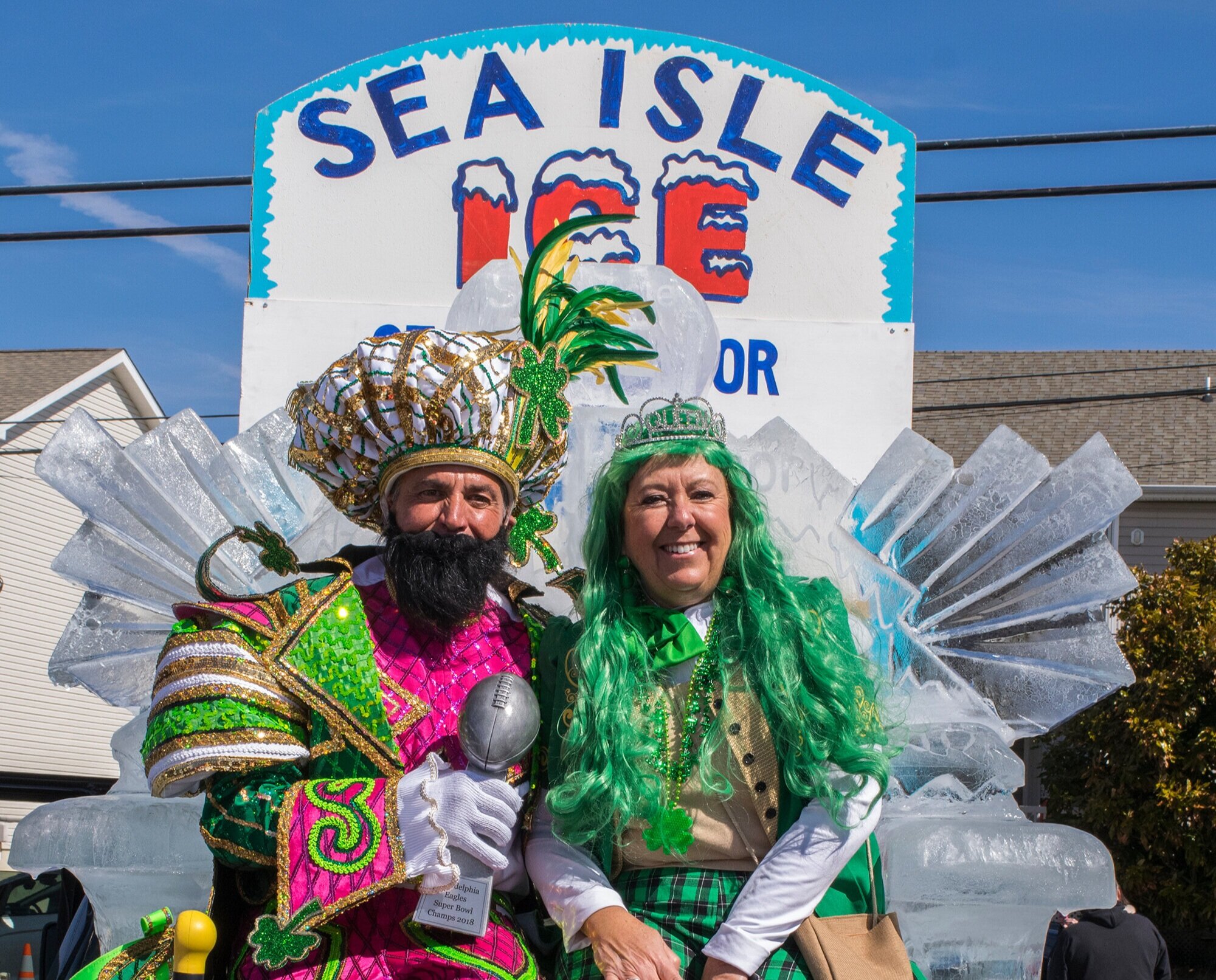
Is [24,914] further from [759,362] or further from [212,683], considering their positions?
[212,683]

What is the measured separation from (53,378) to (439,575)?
48.0ft

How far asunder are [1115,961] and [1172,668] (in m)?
3.70

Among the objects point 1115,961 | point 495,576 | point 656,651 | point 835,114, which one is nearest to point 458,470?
point 495,576

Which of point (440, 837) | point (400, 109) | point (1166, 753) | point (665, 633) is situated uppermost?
point (400, 109)

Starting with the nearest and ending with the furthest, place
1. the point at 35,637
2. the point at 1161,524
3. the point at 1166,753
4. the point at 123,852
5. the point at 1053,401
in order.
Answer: the point at 123,852 → the point at 1166,753 → the point at 1053,401 → the point at 1161,524 → the point at 35,637

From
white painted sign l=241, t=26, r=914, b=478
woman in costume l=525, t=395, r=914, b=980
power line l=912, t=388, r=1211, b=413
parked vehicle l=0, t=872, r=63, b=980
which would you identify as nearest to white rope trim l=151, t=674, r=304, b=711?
woman in costume l=525, t=395, r=914, b=980

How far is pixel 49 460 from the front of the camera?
354cm

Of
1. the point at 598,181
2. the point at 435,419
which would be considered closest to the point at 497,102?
the point at 598,181

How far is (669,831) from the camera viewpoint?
226 centimetres

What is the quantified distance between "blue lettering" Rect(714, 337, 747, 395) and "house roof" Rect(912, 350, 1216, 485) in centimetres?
969

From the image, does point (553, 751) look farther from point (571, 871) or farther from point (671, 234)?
point (671, 234)

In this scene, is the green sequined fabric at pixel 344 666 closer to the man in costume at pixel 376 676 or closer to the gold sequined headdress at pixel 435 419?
the man in costume at pixel 376 676

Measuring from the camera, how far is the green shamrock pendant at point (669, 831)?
2.26 meters

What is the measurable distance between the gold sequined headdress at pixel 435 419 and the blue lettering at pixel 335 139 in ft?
5.96
